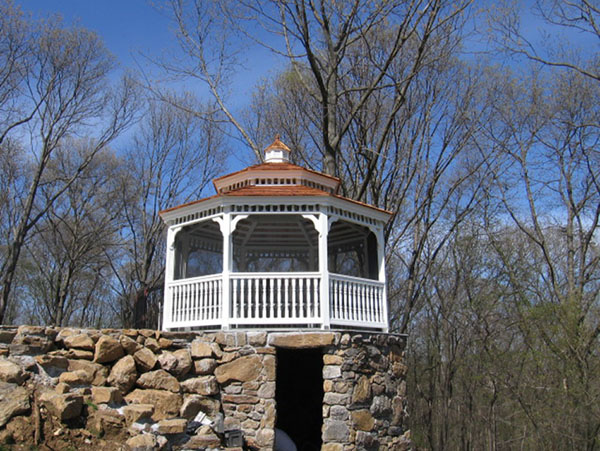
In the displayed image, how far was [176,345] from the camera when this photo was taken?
316 inches

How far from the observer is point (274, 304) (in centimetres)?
851

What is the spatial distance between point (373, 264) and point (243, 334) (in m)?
3.12

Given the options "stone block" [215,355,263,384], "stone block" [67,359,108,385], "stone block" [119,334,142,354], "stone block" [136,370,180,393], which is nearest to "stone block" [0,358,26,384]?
"stone block" [67,359,108,385]

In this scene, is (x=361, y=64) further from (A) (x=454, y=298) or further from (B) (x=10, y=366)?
(B) (x=10, y=366)

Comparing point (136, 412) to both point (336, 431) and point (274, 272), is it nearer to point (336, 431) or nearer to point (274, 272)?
point (336, 431)

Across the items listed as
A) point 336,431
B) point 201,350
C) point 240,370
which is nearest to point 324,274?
point 240,370

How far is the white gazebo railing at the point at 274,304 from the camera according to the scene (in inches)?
324

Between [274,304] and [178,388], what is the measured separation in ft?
6.45

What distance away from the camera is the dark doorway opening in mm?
10828

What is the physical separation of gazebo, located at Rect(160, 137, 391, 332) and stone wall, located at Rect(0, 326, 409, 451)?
452 mm

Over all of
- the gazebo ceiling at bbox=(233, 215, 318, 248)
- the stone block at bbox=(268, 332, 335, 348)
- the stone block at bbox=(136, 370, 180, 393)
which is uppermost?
the gazebo ceiling at bbox=(233, 215, 318, 248)

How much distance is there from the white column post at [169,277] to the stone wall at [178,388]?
98cm

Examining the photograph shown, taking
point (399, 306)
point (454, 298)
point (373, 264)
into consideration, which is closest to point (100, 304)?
point (399, 306)

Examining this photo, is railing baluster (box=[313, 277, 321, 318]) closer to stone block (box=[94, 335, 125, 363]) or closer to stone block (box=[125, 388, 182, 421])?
stone block (box=[125, 388, 182, 421])
